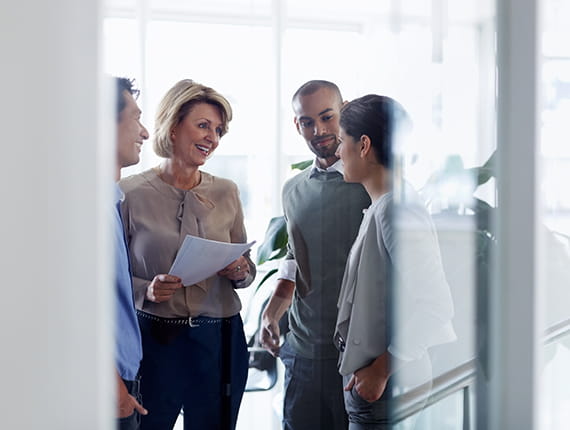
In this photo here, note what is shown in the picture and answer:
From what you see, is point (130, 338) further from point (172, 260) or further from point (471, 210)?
point (471, 210)

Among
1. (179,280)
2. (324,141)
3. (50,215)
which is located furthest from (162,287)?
(324,141)

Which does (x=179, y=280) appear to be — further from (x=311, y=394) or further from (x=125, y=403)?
(x=311, y=394)


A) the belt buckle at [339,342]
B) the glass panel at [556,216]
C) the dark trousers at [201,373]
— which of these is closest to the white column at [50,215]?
the dark trousers at [201,373]

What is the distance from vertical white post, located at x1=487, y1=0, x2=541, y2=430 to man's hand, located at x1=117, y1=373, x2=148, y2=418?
0.61 metres

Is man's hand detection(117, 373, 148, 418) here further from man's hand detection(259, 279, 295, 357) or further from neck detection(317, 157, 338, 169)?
neck detection(317, 157, 338, 169)

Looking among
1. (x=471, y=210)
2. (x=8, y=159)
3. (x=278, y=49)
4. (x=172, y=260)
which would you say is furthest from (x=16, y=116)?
(x=471, y=210)

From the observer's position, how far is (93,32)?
2.17 ft

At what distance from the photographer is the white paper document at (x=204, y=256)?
0.92m

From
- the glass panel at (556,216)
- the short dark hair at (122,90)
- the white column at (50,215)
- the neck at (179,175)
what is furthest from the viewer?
the glass panel at (556,216)

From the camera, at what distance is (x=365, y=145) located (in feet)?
3.37

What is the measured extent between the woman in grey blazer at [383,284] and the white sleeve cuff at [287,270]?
10 centimetres

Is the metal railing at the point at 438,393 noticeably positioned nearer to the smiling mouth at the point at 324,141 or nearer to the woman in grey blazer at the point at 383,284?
the woman in grey blazer at the point at 383,284

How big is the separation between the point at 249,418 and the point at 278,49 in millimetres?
657

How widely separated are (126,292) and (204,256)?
15 cm
